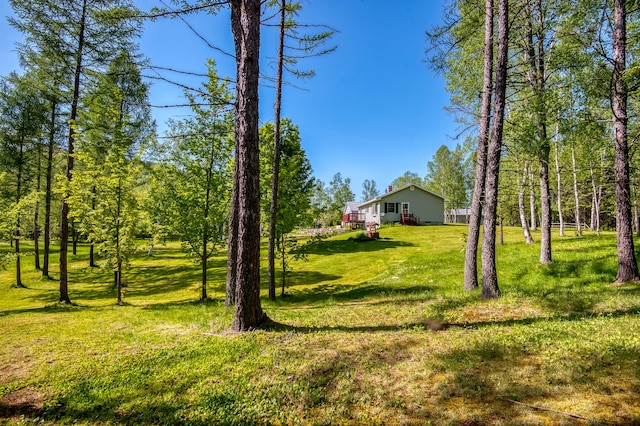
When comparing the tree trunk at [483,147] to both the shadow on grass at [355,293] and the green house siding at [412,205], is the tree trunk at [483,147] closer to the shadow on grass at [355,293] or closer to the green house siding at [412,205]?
the shadow on grass at [355,293]

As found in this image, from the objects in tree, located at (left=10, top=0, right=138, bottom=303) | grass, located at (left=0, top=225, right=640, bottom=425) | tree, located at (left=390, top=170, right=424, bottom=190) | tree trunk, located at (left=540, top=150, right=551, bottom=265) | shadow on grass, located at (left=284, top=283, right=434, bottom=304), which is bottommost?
shadow on grass, located at (left=284, top=283, right=434, bottom=304)

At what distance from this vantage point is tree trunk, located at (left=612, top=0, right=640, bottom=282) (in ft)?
23.3

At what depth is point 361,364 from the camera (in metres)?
3.88

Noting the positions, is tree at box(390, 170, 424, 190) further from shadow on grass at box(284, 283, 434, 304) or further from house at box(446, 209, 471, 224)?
shadow on grass at box(284, 283, 434, 304)

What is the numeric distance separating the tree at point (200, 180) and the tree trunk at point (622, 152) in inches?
447

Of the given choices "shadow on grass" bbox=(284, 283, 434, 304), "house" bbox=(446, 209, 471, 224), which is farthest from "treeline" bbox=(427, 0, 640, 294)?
"house" bbox=(446, 209, 471, 224)

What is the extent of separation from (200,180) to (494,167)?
986 cm

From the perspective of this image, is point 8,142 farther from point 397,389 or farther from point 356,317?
point 397,389

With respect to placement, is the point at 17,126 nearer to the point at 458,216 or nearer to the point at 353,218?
the point at 353,218

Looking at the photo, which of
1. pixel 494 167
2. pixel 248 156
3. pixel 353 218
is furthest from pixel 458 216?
pixel 248 156

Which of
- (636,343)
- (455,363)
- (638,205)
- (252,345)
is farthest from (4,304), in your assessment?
(638,205)

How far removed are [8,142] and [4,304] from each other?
369 inches

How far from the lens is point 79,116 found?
1064 cm

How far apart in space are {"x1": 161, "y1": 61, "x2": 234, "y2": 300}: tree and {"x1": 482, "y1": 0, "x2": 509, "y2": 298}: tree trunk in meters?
8.58
